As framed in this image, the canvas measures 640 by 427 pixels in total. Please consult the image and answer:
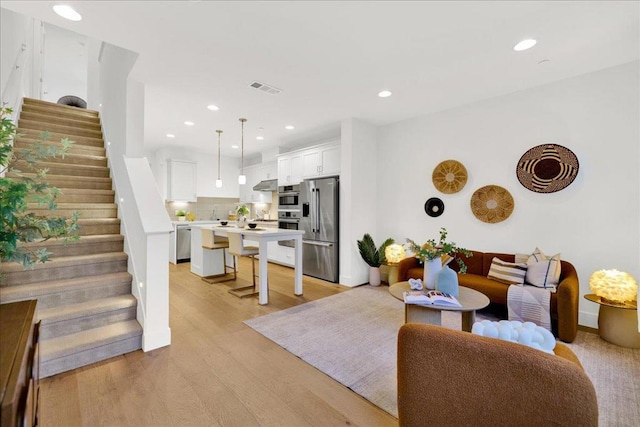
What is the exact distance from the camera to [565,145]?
3.13 metres

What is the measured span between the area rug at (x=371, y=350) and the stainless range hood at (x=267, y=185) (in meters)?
3.37

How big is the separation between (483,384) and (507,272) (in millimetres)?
2654

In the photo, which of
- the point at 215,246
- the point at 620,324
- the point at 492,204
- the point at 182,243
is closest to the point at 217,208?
the point at 182,243

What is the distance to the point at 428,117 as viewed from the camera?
14.1ft

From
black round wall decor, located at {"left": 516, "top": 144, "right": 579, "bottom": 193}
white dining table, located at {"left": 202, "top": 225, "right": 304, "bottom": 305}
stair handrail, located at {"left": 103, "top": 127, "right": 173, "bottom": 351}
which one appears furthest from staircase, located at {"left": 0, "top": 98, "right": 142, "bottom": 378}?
black round wall decor, located at {"left": 516, "top": 144, "right": 579, "bottom": 193}

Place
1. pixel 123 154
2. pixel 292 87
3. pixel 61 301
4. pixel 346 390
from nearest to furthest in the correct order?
pixel 346 390 < pixel 61 301 < pixel 123 154 < pixel 292 87

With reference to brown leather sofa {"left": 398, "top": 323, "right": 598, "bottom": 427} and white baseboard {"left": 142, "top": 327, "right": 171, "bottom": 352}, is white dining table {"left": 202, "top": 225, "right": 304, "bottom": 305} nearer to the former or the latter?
white baseboard {"left": 142, "top": 327, "right": 171, "bottom": 352}

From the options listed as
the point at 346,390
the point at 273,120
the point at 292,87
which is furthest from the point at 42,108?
the point at 346,390

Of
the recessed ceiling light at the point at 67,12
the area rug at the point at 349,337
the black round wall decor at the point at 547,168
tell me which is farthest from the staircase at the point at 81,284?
the black round wall decor at the point at 547,168

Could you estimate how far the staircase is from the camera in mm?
2191

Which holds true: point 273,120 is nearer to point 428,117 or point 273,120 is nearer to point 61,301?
point 428,117

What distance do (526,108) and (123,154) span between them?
4801mm

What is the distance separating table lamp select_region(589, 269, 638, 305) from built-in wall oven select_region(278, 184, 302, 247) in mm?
4139

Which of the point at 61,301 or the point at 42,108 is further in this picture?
the point at 42,108
